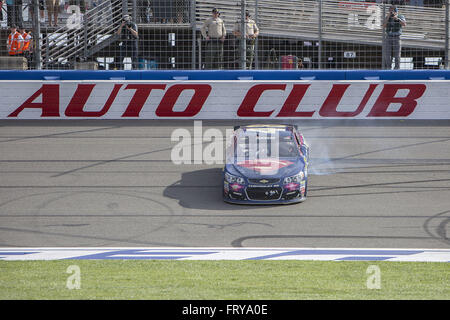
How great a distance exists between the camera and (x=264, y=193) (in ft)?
35.3

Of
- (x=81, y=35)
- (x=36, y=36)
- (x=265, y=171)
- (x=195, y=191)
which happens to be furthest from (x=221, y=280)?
(x=81, y=35)

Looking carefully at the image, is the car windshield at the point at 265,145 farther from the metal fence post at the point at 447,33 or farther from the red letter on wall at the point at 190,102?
the metal fence post at the point at 447,33

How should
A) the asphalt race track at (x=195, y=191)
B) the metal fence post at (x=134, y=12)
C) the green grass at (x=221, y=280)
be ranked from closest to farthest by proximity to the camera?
the green grass at (x=221, y=280) < the asphalt race track at (x=195, y=191) < the metal fence post at (x=134, y=12)

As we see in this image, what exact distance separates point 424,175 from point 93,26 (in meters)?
9.64

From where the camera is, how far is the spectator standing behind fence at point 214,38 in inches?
654

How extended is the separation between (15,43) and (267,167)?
8563 millimetres

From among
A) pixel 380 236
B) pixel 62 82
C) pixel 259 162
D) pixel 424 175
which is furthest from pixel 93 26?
pixel 380 236

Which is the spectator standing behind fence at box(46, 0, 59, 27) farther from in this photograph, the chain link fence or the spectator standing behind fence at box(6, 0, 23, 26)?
the spectator standing behind fence at box(6, 0, 23, 26)

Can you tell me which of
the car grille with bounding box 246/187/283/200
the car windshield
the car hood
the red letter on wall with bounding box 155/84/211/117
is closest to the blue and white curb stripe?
the car grille with bounding box 246/187/283/200

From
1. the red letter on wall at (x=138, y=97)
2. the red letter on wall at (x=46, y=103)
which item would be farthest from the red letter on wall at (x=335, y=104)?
the red letter on wall at (x=46, y=103)

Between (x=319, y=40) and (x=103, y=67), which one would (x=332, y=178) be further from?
(x=103, y=67)

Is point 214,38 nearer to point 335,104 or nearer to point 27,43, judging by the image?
point 335,104

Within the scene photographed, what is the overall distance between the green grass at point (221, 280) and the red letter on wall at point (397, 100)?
27.8 feet

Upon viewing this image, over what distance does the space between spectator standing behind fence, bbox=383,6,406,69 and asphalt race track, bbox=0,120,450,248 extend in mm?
1690
